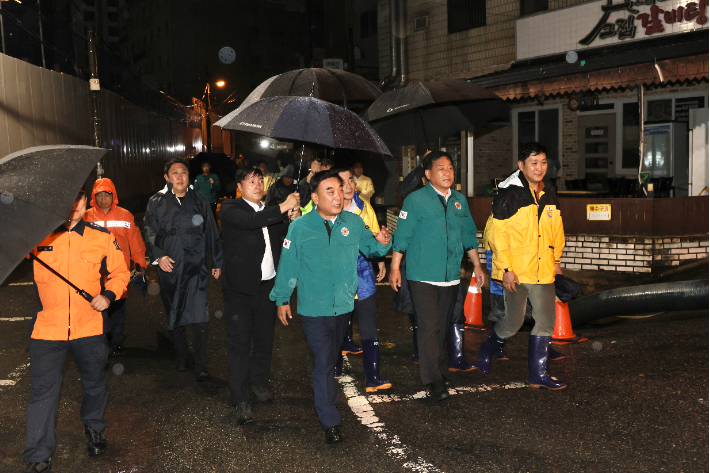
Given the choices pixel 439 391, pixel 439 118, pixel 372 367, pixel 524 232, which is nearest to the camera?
pixel 439 391

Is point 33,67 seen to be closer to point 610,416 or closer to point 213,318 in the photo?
point 213,318

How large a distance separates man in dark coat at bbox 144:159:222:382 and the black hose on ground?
4879 mm

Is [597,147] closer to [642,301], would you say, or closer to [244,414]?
[642,301]

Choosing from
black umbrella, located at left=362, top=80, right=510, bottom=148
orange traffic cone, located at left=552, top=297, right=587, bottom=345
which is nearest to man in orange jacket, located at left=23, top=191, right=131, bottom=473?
black umbrella, located at left=362, top=80, right=510, bottom=148

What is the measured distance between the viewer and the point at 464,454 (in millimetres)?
4414

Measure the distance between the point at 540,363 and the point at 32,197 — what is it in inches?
167

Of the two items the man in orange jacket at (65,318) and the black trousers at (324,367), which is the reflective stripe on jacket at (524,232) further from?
the man in orange jacket at (65,318)

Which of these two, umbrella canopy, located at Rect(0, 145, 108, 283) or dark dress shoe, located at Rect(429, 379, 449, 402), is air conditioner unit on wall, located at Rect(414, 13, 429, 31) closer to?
dark dress shoe, located at Rect(429, 379, 449, 402)

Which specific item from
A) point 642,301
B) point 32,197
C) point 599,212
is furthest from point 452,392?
point 599,212

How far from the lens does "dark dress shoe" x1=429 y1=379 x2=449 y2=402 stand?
543 centimetres

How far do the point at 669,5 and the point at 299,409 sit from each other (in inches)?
458

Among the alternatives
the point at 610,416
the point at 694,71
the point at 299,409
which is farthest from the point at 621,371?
the point at 694,71

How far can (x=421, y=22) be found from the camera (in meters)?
19.4

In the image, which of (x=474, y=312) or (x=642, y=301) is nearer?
(x=474, y=312)
